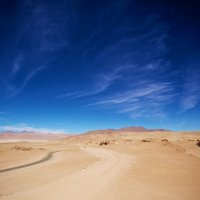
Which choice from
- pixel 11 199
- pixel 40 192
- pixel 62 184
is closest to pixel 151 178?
pixel 62 184

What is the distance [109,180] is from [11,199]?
546cm

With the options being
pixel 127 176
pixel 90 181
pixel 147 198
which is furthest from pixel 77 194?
pixel 127 176

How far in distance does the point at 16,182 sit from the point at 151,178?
28.3 feet

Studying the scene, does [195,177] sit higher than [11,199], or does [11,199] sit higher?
[195,177]

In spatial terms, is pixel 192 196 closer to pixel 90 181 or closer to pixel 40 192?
pixel 90 181

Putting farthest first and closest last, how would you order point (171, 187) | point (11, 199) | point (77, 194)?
point (171, 187)
point (77, 194)
point (11, 199)

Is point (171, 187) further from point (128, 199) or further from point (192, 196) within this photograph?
point (128, 199)

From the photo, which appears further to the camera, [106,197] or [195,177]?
[195,177]

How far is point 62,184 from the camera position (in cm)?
1119

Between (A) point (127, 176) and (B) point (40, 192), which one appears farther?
(A) point (127, 176)

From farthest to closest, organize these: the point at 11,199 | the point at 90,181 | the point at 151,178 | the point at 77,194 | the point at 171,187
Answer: the point at 151,178 → the point at 90,181 → the point at 171,187 → the point at 77,194 → the point at 11,199

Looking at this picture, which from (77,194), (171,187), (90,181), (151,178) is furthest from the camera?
(151,178)

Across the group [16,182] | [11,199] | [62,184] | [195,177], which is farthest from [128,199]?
[16,182]

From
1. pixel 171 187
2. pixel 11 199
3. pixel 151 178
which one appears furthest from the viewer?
pixel 151 178
